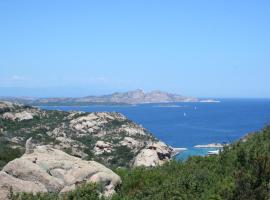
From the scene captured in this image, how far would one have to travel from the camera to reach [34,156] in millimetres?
22031

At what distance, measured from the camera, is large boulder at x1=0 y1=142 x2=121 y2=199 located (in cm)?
1910

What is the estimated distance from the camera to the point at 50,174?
20922 millimetres

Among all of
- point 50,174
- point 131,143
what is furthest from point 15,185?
point 131,143

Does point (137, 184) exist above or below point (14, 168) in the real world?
below

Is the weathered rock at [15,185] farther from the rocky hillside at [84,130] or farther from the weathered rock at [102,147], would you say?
the weathered rock at [102,147]

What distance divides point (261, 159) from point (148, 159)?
1540 inches

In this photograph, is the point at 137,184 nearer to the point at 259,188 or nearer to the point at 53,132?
the point at 259,188

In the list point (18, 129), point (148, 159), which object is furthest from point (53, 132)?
point (148, 159)

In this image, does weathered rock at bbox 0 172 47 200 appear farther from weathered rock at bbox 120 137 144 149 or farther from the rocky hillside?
weathered rock at bbox 120 137 144 149

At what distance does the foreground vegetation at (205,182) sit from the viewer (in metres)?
18.6

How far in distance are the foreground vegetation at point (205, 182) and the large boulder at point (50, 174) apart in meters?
1.25

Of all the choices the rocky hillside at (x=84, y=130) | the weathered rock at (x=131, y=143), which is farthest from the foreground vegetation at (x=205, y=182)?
the weathered rock at (x=131, y=143)

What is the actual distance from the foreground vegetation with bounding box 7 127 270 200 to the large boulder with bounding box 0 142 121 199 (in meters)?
1.25

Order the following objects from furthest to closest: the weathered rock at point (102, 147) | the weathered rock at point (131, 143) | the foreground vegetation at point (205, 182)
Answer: the weathered rock at point (131, 143) → the weathered rock at point (102, 147) → the foreground vegetation at point (205, 182)
